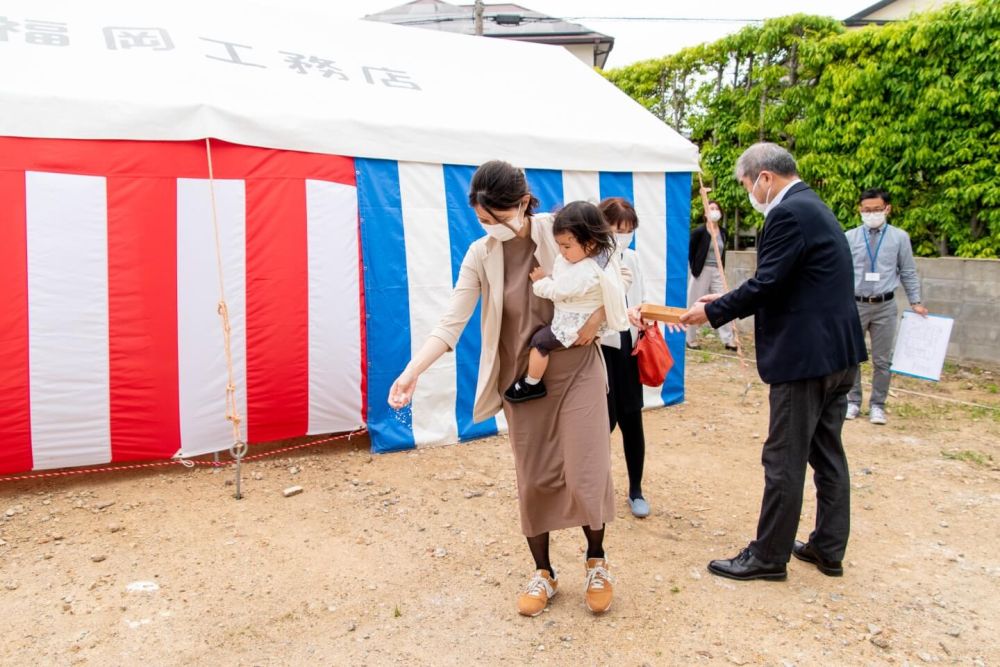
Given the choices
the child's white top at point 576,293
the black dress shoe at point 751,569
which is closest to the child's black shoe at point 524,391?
the child's white top at point 576,293

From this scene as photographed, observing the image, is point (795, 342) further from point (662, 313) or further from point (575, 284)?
point (575, 284)

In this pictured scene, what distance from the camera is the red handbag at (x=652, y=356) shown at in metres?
3.11

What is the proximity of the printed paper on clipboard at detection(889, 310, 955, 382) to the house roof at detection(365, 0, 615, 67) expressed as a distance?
1361 cm

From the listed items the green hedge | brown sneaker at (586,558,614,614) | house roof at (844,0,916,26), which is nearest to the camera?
brown sneaker at (586,558,614,614)

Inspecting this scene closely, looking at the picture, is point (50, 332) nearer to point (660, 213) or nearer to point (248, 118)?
point (248, 118)

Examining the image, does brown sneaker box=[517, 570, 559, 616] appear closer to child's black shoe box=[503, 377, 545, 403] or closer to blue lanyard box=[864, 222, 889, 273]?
child's black shoe box=[503, 377, 545, 403]

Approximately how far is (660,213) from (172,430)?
3487 mm

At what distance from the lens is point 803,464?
256 cm

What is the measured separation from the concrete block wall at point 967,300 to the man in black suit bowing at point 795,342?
13.5 ft

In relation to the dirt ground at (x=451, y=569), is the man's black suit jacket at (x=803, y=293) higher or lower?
higher

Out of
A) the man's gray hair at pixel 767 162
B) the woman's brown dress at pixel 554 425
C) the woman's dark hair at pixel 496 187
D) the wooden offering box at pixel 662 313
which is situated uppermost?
the man's gray hair at pixel 767 162

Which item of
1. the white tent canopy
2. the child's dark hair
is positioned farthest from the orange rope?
the child's dark hair

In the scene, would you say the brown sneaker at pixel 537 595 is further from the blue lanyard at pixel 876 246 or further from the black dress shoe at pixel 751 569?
the blue lanyard at pixel 876 246

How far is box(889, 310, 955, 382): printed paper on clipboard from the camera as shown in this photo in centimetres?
506
